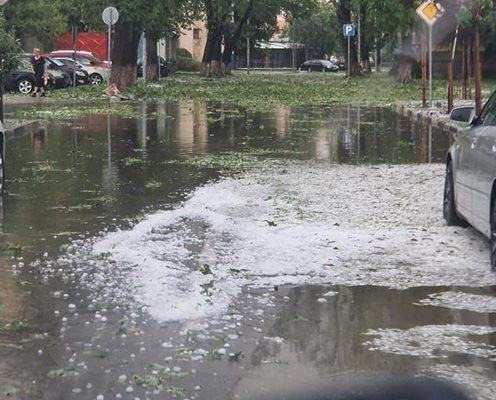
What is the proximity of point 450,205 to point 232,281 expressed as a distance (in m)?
3.16

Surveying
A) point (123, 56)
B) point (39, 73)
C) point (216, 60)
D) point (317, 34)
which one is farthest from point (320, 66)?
point (39, 73)

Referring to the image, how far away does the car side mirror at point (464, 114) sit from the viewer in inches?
389

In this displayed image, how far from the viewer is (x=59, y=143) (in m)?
19.1

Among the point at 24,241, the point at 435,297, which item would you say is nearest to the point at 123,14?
the point at 24,241

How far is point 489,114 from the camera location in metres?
9.37

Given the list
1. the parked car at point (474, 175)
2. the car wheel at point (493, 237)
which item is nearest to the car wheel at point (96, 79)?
the parked car at point (474, 175)

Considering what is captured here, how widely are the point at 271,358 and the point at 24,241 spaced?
421 centimetres

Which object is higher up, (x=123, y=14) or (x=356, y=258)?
(x=123, y=14)

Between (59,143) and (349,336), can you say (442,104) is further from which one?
(349,336)

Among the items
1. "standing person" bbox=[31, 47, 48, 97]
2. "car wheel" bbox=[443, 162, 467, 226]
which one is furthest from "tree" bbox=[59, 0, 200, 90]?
"car wheel" bbox=[443, 162, 467, 226]

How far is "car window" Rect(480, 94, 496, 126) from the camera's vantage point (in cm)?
914

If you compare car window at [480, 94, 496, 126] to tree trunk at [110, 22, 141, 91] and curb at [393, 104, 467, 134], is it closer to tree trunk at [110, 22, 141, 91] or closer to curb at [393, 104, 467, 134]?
curb at [393, 104, 467, 134]

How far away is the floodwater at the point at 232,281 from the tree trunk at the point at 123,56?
2238cm

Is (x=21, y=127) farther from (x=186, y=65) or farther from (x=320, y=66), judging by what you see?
(x=320, y=66)
